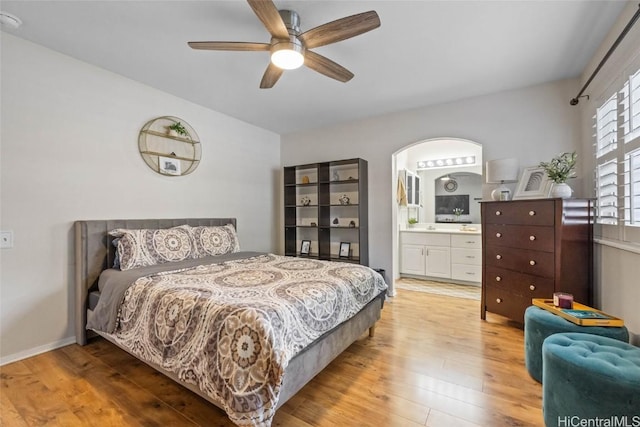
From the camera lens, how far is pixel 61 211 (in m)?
2.39

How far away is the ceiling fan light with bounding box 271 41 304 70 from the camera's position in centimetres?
185

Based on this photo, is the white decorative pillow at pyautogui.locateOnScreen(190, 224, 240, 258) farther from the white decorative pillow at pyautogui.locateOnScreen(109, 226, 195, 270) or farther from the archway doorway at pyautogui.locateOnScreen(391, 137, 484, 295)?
the archway doorway at pyautogui.locateOnScreen(391, 137, 484, 295)

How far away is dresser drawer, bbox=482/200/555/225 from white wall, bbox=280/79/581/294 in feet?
2.34

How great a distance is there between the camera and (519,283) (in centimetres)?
263

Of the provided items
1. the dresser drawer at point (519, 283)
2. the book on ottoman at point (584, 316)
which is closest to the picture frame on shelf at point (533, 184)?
the dresser drawer at point (519, 283)

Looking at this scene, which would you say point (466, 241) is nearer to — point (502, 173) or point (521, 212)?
point (502, 173)

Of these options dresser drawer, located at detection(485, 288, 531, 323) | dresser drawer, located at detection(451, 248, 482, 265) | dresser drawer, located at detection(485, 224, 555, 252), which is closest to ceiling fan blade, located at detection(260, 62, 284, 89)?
dresser drawer, located at detection(485, 224, 555, 252)

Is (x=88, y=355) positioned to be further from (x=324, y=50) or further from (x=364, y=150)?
(x=364, y=150)

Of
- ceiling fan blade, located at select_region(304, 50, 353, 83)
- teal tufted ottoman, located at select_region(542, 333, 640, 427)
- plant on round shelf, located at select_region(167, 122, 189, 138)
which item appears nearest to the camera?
teal tufted ottoman, located at select_region(542, 333, 640, 427)

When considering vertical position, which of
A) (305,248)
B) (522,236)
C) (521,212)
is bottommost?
(305,248)

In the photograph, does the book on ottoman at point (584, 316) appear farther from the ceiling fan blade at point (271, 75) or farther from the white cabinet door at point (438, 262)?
the ceiling fan blade at point (271, 75)

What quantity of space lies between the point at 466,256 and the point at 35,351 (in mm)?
5208

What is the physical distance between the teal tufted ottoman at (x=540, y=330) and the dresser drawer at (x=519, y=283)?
51 cm

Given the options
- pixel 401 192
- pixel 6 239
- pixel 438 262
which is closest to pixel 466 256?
pixel 438 262
